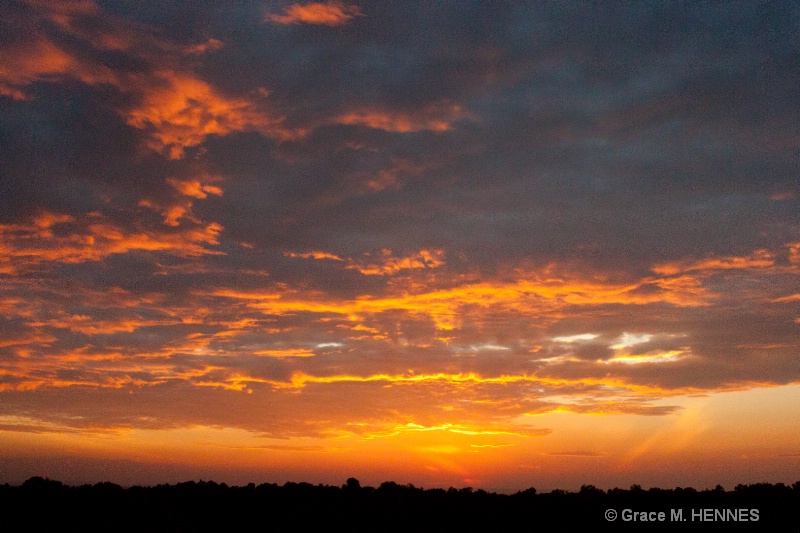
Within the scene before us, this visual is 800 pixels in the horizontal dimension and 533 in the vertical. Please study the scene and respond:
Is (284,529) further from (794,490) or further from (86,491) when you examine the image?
(794,490)

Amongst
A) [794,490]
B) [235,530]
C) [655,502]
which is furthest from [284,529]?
[794,490]

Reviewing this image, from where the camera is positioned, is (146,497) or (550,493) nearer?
(146,497)

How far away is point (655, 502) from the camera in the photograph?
4109cm

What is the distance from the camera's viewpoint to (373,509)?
3934 centimetres

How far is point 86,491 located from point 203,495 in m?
7.31

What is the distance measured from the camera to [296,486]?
45.4m

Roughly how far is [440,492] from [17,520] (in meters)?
24.7

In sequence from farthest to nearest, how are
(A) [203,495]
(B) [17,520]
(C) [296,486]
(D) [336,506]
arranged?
1. (C) [296,486]
2. (A) [203,495]
3. (D) [336,506]
4. (B) [17,520]

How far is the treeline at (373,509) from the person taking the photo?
118 feet

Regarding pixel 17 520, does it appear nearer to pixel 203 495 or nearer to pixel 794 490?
pixel 203 495

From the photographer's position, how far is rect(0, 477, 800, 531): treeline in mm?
35938

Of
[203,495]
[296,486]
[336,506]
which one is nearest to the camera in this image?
[336,506]

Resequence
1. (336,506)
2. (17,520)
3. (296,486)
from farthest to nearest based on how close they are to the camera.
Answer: (296,486) → (336,506) → (17,520)

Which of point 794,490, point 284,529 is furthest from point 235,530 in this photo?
point 794,490
